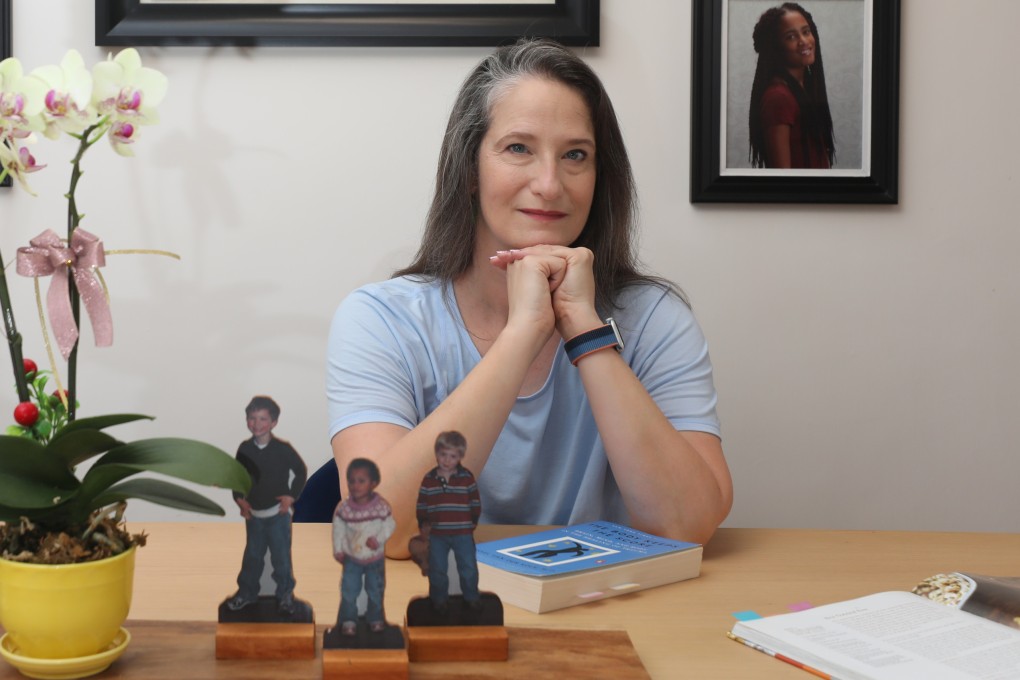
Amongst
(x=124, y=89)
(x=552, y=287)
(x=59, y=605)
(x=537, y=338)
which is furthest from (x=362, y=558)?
(x=552, y=287)

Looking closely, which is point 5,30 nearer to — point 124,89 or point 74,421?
point 124,89

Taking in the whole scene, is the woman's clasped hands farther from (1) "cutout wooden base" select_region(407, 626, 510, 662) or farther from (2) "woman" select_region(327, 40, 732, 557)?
(1) "cutout wooden base" select_region(407, 626, 510, 662)

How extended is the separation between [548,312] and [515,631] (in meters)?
0.60

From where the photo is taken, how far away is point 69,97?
2.67 feet

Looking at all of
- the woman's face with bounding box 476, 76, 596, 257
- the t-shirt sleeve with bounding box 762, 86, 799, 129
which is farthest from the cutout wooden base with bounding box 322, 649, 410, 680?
the t-shirt sleeve with bounding box 762, 86, 799, 129

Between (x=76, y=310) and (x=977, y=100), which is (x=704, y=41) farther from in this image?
(x=76, y=310)

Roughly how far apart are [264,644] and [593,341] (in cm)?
70

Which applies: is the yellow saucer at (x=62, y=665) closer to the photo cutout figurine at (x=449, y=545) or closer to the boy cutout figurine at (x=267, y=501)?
the boy cutout figurine at (x=267, y=501)

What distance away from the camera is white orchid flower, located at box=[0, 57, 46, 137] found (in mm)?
802

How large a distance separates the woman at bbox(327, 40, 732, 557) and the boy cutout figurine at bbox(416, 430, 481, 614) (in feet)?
1.48

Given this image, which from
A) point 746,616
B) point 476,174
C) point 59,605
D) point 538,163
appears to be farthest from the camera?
point 476,174

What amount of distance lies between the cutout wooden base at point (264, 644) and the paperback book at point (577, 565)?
0.25m

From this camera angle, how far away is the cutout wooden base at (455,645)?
2.53 feet

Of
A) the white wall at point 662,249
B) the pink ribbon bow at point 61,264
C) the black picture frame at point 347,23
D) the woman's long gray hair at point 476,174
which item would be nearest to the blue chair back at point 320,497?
the woman's long gray hair at point 476,174
